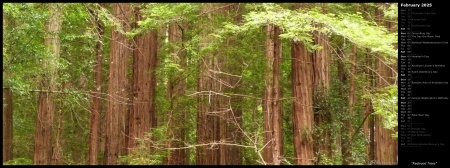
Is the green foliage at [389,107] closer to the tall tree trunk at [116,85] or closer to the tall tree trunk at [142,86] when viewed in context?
the tall tree trunk at [142,86]

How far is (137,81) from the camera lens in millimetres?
14453

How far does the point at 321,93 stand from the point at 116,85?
565cm

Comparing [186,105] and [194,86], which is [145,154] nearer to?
[186,105]

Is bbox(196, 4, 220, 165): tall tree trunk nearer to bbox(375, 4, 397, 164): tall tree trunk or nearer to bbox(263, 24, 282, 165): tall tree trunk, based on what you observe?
bbox(263, 24, 282, 165): tall tree trunk

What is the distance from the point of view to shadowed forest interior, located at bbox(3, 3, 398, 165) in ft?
31.6

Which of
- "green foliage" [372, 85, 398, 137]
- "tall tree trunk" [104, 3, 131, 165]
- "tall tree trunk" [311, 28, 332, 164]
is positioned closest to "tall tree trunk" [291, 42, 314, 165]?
"tall tree trunk" [311, 28, 332, 164]

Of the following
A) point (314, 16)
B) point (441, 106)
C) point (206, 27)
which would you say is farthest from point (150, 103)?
point (441, 106)

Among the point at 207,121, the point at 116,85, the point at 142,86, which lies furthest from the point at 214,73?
the point at 207,121

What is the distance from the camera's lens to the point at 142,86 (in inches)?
562

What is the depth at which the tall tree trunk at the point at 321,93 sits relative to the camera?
38.4ft

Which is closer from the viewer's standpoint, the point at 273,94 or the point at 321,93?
the point at 273,94

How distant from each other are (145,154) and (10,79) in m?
4.03

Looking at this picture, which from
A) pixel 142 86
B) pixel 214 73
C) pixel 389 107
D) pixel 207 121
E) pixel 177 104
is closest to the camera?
pixel 389 107

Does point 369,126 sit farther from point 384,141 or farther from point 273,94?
point 273,94
